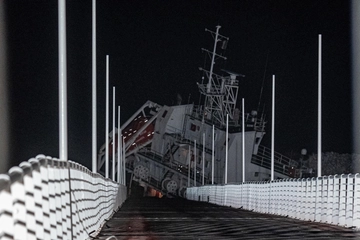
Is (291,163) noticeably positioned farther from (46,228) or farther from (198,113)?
(46,228)

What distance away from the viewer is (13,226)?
657 centimetres

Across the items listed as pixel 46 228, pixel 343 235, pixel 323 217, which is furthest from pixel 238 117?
pixel 46 228

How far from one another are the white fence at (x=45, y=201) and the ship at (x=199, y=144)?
58536 mm

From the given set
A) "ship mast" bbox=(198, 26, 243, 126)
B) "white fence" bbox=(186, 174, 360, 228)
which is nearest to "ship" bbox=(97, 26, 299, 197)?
"ship mast" bbox=(198, 26, 243, 126)

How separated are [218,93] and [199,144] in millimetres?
5932

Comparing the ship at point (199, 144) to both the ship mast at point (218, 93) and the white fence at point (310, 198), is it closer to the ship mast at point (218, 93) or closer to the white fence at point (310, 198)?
the ship mast at point (218, 93)

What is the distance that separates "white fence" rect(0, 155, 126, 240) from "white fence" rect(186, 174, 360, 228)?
822 centimetres

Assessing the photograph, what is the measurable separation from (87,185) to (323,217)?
1026cm

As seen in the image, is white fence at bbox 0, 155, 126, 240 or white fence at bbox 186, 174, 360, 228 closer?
white fence at bbox 0, 155, 126, 240

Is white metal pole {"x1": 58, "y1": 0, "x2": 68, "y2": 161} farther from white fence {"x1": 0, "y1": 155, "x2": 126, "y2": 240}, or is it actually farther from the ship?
the ship

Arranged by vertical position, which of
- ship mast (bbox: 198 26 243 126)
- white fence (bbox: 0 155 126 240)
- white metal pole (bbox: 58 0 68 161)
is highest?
ship mast (bbox: 198 26 243 126)

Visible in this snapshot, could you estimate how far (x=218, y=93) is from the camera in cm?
8256

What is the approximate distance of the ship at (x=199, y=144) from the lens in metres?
76.0

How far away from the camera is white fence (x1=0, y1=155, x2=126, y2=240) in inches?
255
